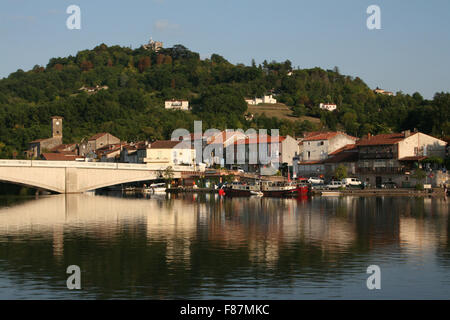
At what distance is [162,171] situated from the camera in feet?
318

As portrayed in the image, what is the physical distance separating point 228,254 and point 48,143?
113307mm

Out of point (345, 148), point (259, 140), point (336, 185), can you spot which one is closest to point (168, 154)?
point (259, 140)

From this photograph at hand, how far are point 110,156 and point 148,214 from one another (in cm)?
7524

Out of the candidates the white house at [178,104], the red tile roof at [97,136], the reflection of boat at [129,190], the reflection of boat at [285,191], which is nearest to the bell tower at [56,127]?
the red tile roof at [97,136]

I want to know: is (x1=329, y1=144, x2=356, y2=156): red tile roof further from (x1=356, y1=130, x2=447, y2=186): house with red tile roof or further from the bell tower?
the bell tower

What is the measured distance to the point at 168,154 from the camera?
114 metres

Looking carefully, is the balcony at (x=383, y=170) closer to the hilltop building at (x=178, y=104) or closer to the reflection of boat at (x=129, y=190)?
the reflection of boat at (x=129, y=190)

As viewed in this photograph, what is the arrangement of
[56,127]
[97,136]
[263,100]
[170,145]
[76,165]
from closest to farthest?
[76,165] → [170,145] → [97,136] → [56,127] → [263,100]

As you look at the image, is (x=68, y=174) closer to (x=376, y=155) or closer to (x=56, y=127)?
(x=376, y=155)

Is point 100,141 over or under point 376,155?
over

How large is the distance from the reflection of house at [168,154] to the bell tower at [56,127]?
111 ft

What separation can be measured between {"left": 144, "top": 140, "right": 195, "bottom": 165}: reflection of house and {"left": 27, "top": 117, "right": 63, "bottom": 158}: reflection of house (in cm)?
3061
